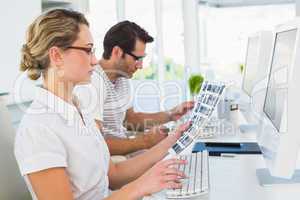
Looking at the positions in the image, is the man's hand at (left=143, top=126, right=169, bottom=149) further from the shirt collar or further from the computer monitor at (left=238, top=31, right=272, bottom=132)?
the shirt collar

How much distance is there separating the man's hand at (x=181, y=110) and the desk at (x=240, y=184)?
26.8 inches

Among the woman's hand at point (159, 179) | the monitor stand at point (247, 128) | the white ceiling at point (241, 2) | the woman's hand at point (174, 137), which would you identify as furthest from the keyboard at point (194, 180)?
the white ceiling at point (241, 2)

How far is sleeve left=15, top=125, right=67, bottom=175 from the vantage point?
0.98m

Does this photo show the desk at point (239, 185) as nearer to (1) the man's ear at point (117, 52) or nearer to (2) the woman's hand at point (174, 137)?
(2) the woman's hand at point (174, 137)

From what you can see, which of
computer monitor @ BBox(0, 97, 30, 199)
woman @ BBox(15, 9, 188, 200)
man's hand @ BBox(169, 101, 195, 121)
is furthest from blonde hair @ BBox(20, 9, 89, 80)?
man's hand @ BBox(169, 101, 195, 121)

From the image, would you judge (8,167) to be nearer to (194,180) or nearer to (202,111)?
(194,180)

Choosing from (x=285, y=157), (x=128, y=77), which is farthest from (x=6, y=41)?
→ (x=285, y=157)

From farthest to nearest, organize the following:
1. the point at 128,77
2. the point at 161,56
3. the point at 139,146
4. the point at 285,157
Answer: the point at 161,56 < the point at 128,77 < the point at 139,146 < the point at 285,157

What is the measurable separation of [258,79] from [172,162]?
1.00 meters

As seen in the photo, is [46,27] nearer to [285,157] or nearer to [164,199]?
[164,199]

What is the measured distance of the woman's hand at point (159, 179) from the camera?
0.97 meters

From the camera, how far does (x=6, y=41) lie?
188 centimetres

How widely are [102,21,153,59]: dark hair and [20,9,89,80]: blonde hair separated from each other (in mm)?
933

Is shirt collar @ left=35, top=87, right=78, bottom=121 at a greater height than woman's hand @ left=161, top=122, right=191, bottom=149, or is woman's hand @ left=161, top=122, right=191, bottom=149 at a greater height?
shirt collar @ left=35, top=87, right=78, bottom=121
